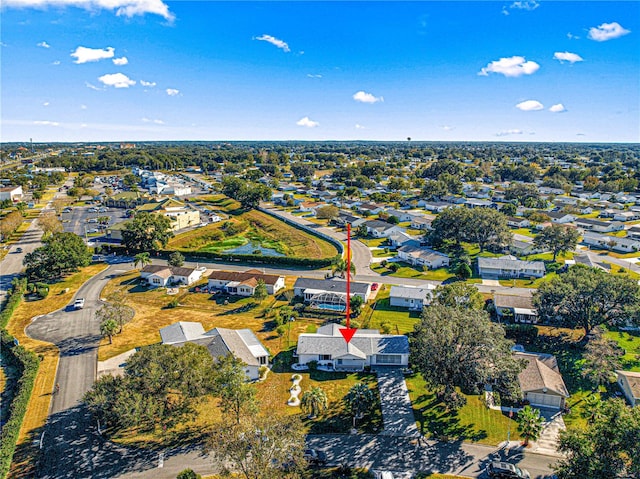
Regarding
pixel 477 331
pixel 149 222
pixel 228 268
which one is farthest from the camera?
pixel 149 222

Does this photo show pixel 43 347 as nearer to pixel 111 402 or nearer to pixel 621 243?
pixel 111 402

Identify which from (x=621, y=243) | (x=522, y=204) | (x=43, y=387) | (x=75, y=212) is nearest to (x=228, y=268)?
(x=43, y=387)

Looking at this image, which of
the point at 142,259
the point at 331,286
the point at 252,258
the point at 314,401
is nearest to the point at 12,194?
the point at 142,259

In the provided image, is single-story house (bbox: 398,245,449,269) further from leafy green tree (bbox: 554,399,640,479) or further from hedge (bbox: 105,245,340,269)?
leafy green tree (bbox: 554,399,640,479)

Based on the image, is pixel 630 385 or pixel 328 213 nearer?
pixel 630 385

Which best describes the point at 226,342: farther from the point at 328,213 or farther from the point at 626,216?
the point at 626,216

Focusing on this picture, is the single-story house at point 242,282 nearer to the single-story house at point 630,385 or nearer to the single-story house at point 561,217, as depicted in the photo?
the single-story house at point 630,385
